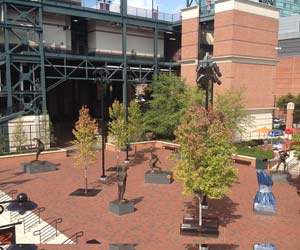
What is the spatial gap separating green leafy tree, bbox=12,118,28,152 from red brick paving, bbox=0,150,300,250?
4219 mm

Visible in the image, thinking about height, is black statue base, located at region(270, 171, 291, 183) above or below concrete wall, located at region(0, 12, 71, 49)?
below

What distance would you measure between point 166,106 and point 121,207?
17.5 m

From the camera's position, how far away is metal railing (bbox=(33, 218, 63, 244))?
41.3ft

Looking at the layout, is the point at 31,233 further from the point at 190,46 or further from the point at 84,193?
the point at 190,46

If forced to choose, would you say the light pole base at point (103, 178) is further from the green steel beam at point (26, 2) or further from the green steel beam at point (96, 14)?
the green steel beam at point (96, 14)

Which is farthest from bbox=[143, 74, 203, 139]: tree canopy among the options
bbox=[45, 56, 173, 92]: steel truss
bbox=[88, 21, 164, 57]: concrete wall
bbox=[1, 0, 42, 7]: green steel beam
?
bbox=[1, 0, 42, 7]: green steel beam

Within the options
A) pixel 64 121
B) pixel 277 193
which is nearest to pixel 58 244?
pixel 277 193

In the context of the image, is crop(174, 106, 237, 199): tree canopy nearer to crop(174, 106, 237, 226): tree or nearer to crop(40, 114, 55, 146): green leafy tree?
crop(174, 106, 237, 226): tree

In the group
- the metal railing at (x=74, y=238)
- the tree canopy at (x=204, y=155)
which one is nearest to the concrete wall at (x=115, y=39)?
the tree canopy at (x=204, y=155)

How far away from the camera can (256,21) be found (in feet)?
103

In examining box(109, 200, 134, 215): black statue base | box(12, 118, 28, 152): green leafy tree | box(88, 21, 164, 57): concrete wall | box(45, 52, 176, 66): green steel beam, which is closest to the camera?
box(109, 200, 134, 215): black statue base

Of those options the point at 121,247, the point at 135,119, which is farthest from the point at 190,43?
the point at 121,247

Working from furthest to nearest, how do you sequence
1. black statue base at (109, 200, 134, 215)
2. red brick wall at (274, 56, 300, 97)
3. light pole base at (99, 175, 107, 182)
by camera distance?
1. red brick wall at (274, 56, 300, 97)
2. light pole base at (99, 175, 107, 182)
3. black statue base at (109, 200, 134, 215)

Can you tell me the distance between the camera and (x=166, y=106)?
102 feet
